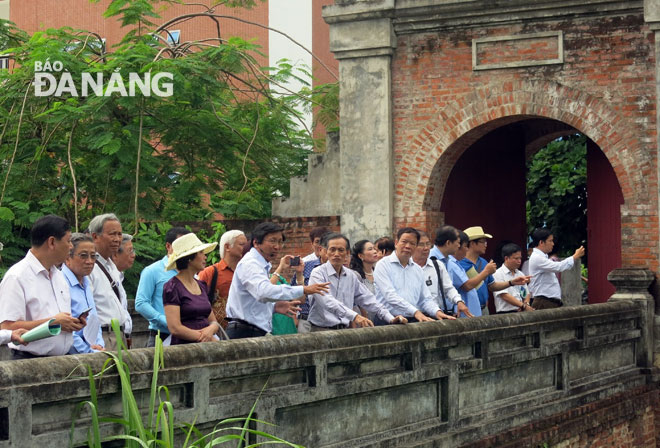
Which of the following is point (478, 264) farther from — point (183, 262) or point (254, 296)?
point (183, 262)

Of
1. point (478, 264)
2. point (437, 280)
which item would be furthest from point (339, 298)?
point (478, 264)

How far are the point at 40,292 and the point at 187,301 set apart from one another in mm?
1356

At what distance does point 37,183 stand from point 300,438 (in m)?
9.16

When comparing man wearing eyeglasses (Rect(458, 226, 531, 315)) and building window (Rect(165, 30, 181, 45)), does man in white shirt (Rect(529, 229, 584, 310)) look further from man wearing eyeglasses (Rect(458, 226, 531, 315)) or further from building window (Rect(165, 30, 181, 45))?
building window (Rect(165, 30, 181, 45))

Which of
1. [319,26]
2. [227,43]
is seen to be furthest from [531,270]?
[319,26]

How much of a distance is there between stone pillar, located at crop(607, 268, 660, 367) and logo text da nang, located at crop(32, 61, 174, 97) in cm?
641

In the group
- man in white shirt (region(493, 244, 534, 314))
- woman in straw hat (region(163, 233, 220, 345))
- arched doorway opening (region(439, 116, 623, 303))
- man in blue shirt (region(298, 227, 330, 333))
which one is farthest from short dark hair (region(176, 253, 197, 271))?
arched doorway opening (region(439, 116, 623, 303))

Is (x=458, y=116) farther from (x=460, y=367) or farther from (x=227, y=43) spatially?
(x=460, y=367)

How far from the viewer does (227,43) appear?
1645 cm

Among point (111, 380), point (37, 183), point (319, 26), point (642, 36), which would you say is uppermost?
point (319, 26)

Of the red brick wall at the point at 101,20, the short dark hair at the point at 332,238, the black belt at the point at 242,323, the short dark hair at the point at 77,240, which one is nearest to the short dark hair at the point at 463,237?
the short dark hair at the point at 332,238

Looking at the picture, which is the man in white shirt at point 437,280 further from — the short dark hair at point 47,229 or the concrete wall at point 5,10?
the concrete wall at point 5,10

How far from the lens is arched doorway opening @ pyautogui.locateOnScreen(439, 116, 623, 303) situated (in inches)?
619

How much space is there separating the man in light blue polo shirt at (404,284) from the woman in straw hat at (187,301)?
7.07ft
